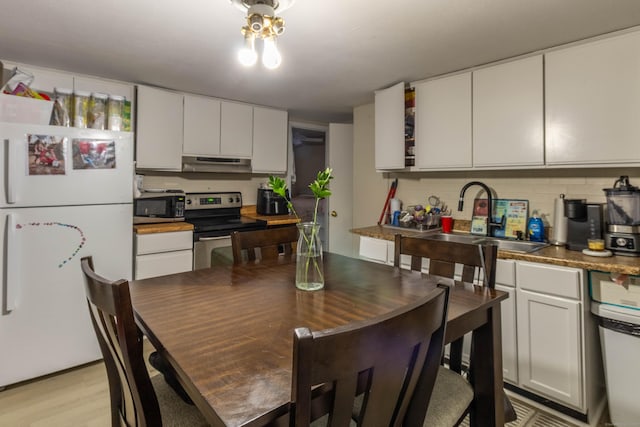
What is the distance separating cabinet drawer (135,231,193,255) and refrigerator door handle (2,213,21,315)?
0.74 m

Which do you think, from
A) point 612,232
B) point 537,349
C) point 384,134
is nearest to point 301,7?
point 384,134

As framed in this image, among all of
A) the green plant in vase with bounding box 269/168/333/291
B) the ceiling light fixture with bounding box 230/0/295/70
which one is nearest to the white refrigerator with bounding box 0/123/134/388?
the ceiling light fixture with bounding box 230/0/295/70

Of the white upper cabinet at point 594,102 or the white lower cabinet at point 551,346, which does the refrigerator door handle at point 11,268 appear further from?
the white upper cabinet at point 594,102

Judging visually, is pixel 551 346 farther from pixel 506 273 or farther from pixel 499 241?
pixel 499 241

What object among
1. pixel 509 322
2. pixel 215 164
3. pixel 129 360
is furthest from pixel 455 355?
pixel 215 164

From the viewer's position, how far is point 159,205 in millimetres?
2971

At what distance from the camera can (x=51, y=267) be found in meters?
2.15

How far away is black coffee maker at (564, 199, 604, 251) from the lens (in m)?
2.00

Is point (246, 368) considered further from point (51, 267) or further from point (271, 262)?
point (51, 267)

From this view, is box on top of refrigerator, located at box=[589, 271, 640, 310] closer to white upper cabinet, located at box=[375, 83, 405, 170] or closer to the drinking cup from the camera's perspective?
the drinking cup

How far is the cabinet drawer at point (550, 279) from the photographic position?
1761 millimetres

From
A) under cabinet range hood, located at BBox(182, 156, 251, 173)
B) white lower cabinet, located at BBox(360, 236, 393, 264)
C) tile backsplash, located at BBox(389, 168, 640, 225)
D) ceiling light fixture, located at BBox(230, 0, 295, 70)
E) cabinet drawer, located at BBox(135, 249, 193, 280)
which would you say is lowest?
cabinet drawer, located at BBox(135, 249, 193, 280)

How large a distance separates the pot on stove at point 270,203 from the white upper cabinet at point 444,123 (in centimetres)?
160

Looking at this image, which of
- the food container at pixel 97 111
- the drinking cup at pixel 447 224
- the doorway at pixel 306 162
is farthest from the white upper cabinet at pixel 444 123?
the food container at pixel 97 111
